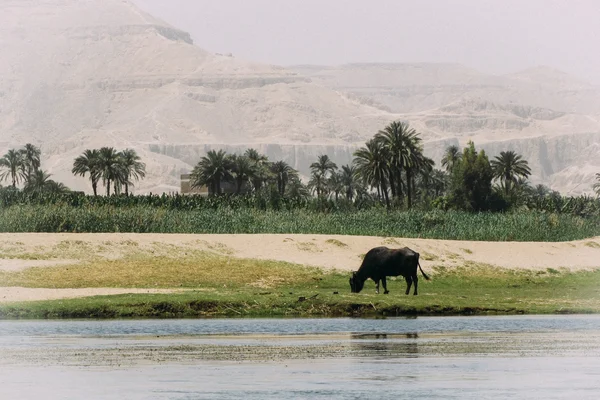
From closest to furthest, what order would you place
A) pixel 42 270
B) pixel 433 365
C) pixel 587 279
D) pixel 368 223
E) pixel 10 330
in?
pixel 433 365 → pixel 10 330 → pixel 42 270 → pixel 587 279 → pixel 368 223

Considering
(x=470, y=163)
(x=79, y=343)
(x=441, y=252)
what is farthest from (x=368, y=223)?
(x=470, y=163)

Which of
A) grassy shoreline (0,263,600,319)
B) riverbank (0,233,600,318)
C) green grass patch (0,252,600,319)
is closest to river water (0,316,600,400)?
grassy shoreline (0,263,600,319)

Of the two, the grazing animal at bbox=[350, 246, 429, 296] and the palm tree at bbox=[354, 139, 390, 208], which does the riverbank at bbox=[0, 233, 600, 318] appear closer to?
the grazing animal at bbox=[350, 246, 429, 296]

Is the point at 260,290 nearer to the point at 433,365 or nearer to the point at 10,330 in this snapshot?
the point at 10,330

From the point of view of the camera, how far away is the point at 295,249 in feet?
243

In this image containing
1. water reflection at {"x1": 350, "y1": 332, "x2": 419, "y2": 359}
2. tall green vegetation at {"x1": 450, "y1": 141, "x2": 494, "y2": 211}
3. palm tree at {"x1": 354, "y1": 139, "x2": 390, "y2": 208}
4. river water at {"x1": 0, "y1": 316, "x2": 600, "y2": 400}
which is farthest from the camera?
tall green vegetation at {"x1": 450, "y1": 141, "x2": 494, "y2": 211}

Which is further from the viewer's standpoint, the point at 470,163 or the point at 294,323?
the point at 470,163

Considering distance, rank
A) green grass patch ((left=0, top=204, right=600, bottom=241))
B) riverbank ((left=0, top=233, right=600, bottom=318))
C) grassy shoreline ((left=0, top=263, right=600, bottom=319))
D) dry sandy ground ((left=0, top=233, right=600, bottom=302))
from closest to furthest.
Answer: grassy shoreline ((left=0, top=263, right=600, bottom=319)), riverbank ((left=0, top=233, right=600, bottom=318)), dry sandy ground ((left=0, top=233, right=600, bottom=302)), green grass patch ((left=0, top=204, right=600, bottom=241))

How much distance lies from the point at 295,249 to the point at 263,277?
1005cm

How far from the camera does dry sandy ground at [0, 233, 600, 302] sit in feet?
222

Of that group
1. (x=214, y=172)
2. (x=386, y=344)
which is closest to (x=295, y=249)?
(x=386, y=344)

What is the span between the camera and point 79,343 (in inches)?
1453

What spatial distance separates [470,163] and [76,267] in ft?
427

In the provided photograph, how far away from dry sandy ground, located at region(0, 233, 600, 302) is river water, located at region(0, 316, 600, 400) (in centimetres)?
2209
